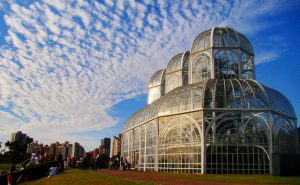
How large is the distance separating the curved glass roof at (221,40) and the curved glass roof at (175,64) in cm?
888

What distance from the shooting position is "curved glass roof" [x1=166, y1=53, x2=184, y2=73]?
6712 centimetres

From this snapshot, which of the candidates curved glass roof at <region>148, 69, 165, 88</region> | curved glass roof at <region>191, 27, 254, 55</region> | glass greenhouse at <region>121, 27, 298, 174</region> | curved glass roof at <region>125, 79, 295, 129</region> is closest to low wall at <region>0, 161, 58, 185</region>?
glass greenhouse at <region>121, 27, 298, 174</region>

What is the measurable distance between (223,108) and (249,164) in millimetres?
7832

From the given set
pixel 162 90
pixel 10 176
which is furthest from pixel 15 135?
pixel 10 176

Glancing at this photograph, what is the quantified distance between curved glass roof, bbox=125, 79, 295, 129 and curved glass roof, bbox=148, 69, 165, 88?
29278mm

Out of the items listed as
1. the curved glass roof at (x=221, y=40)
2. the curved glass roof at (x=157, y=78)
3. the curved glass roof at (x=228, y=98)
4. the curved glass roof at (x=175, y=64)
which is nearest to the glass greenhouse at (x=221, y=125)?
Result: the curved glass roof at (x=228, y=98)

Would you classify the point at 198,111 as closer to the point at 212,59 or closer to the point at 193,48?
the point at 212,59

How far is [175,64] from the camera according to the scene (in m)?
68.2

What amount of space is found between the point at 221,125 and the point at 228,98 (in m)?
3.86

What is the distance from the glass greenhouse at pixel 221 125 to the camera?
1651 inches

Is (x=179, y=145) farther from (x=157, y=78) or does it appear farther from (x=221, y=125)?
(x=157, y=78)

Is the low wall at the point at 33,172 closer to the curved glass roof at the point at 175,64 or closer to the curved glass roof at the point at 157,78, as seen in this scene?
the curved glass roof at the point at 175,64

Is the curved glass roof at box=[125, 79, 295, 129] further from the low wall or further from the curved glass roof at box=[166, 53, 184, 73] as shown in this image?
the curved glass roof at box=[166, 53, 184, 73]

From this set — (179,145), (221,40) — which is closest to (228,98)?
(179,145)
